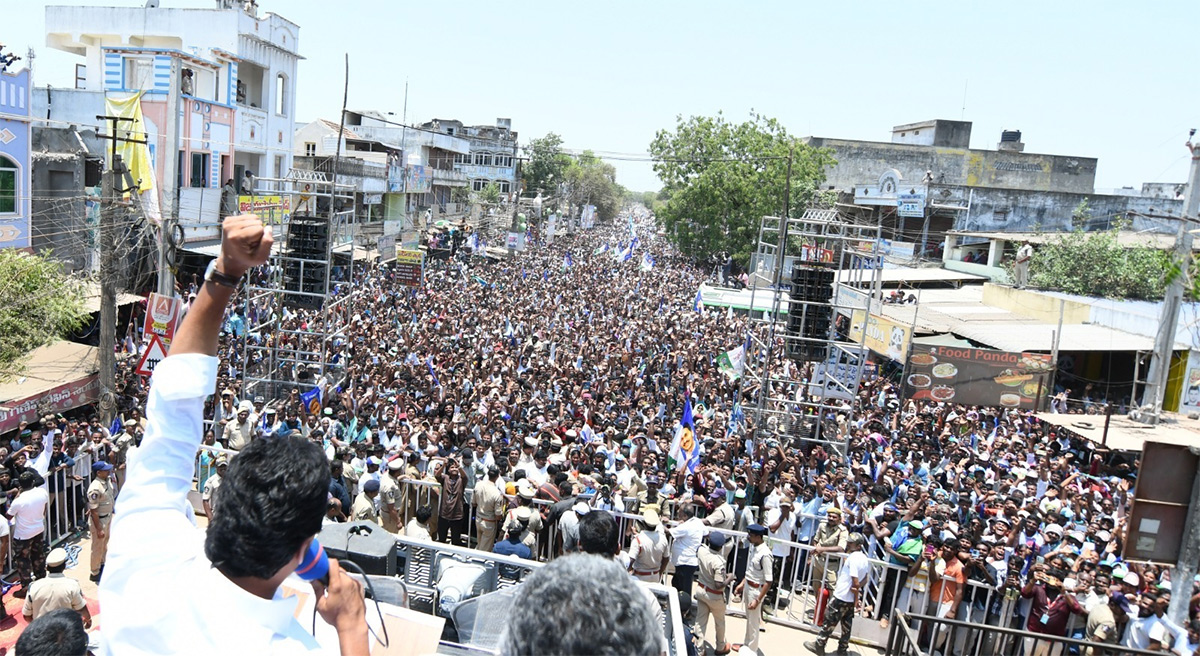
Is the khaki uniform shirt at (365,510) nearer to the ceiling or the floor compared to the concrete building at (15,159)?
nearer to the floor

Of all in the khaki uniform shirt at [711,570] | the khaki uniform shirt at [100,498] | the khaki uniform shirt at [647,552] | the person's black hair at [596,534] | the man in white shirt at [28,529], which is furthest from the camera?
the khaki uniform shirt at [100,498]

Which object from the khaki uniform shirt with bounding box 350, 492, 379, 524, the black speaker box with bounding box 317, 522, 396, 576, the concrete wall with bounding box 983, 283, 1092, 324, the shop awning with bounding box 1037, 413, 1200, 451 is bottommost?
the khaki uniform shirt with bounding box 350, 492, 379, 524

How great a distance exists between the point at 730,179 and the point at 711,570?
29901 millimetres

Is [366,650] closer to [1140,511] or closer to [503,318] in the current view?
[1140,511]

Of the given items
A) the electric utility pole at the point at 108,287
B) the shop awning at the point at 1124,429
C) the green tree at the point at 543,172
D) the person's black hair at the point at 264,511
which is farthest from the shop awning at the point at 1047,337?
the green tree at the point at 543,172

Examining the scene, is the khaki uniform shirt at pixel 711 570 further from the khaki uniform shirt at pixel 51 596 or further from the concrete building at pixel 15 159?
the concrete building at pixel 15 159

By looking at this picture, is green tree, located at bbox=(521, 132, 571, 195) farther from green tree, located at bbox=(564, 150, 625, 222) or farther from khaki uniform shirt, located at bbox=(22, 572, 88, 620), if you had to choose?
khaki uniform shirt, located at bbox=(22, 572, 88, 620)

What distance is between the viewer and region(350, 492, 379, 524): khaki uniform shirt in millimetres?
7648

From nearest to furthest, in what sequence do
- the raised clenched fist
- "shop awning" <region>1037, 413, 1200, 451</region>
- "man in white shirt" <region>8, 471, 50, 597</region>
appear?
the raised clenched fist → "man in white shirt" <region>8, 471, 50, 597</region> → "shop awning" <region>1037, 413, 1200, 451</region>

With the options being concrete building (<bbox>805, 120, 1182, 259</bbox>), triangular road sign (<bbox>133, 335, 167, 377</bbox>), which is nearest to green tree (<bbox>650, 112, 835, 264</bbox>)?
concrete building (<bbox>805, 120, 1182, 259</bbox>)

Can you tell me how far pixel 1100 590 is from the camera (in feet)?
22.5

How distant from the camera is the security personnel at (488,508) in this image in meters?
8.12

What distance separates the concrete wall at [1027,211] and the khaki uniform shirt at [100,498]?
96.5 ft

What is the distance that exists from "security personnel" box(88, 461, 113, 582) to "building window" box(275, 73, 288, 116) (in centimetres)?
2178
